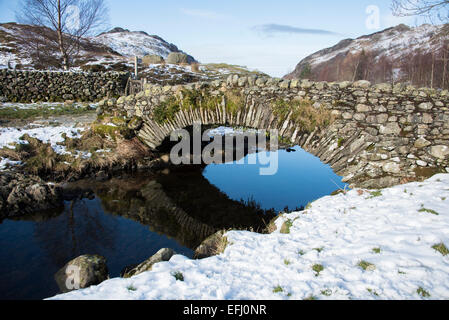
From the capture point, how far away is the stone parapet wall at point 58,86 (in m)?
16.5

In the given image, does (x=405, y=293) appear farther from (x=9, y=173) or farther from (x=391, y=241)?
(x=9, y=173)

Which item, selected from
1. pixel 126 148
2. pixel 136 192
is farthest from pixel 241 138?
pixel 136 192

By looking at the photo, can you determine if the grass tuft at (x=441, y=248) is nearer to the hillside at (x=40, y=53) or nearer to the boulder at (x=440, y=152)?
the boulder at (x=440, y=152)

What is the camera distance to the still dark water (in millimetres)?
5410

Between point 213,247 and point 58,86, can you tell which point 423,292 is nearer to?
point 213,247

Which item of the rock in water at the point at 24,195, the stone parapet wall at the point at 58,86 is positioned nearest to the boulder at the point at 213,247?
the rock in water at the point at 24,195

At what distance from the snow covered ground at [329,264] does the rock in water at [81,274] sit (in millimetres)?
1461

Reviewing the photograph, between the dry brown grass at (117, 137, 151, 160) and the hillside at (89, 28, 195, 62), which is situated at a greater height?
the hillside at (89, 28, 195, 62)

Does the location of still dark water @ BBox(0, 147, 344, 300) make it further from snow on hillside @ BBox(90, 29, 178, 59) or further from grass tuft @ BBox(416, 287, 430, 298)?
snow on hillside @ BBox(90, 29, 178, 59)

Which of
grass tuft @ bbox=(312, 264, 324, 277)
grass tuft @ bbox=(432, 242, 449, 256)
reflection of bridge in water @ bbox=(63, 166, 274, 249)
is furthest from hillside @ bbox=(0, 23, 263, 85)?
grass tuft @ bbox=(432, 242, 449, 256)

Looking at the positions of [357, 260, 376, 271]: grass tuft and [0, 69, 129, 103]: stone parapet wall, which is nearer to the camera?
[357, 260, 376, 271]: grass tuft

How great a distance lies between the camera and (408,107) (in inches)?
252

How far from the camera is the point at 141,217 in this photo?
7.56 m

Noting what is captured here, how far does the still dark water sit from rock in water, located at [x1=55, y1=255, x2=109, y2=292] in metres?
0.17
